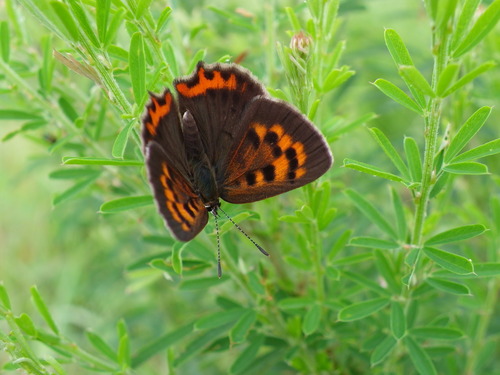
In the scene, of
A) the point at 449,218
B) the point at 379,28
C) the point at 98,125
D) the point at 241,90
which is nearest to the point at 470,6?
the point at 241,90

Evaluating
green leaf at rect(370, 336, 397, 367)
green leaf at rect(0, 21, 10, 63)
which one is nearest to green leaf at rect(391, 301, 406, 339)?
green leaf at rect(370, 336, 397, 367)

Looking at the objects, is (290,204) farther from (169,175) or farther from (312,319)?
(169,175)

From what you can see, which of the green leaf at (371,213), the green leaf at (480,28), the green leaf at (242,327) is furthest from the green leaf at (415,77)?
the green leaf at (242,327)

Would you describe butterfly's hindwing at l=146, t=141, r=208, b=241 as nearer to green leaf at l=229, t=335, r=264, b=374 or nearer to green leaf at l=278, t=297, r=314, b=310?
green leaf at l=278, t=297, r=314, b=310

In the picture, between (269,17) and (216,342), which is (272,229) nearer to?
(216,342)

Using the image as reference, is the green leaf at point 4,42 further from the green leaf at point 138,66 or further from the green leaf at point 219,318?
the green leaf at point 219,318

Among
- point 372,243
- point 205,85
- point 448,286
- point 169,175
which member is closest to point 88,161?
point 169,175
